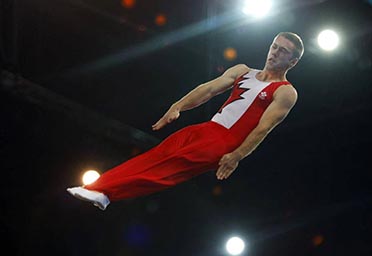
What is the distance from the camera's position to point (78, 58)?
4.81m

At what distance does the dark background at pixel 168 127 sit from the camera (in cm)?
445

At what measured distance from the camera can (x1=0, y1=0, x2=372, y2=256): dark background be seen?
445cm

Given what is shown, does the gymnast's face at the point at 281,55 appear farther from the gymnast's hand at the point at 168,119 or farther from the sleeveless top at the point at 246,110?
the gymnast's hand at the point at 168,119

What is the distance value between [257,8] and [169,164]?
5.32 ft

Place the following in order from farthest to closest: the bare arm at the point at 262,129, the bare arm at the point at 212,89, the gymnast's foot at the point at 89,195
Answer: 1. the bare arm at the point at 212,89
2. the bare arm at the point at 262,129
3. the gymnast's foot at the point at 89,195

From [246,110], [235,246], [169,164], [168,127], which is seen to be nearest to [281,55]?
[246,110]

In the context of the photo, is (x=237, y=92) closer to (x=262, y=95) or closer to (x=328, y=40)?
(x=262, y=95)

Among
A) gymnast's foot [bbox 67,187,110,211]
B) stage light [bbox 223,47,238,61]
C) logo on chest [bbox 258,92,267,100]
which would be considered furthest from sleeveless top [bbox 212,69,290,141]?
stage light [bbox 223,47,238,61]

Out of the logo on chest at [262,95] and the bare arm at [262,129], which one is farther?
the logo on chest at [262,95]

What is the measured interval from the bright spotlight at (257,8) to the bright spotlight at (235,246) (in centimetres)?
248

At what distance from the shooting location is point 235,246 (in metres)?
5.89

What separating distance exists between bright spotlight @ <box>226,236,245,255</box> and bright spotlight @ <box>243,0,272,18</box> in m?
2.48

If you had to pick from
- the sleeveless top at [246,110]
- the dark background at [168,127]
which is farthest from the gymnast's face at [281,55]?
the dark background at [168,127]

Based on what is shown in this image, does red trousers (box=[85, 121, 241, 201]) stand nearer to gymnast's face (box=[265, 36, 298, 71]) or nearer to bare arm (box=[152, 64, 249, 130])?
bare arm (box=[152, 64, 249, 130])
